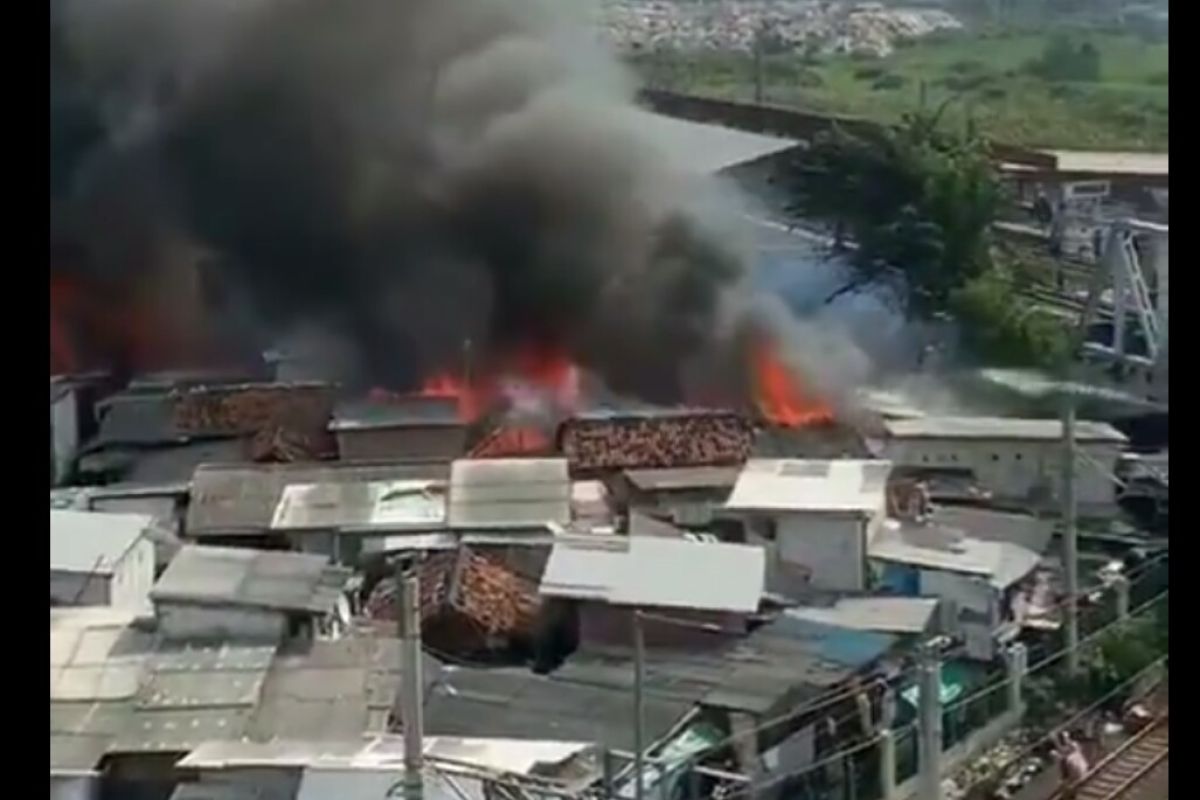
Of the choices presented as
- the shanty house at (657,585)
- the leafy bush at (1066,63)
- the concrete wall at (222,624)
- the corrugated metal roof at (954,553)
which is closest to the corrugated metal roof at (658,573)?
the shanty house at (657,585)

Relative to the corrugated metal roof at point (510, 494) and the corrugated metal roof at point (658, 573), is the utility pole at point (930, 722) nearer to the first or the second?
the corrugated metal roof at point (658, 573)

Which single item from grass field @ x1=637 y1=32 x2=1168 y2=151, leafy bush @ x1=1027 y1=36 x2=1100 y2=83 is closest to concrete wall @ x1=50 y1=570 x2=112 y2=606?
grass field @ x1=637 y1=32 x2=1168 y2=151

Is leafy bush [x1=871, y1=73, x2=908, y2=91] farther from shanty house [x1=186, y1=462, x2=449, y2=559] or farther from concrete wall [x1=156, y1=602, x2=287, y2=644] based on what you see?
concrete wall [x1=156, y1=602, x2=287, y2=644]

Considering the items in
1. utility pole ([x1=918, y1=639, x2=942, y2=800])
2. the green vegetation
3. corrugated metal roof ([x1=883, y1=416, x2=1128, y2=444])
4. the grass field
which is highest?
the grass field

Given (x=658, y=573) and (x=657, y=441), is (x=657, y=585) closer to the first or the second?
(x=658, y=573)

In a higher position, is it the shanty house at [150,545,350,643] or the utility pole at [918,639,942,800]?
the shanty house at [150,545,350,643]

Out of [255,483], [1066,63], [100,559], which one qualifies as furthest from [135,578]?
[1066,63]
